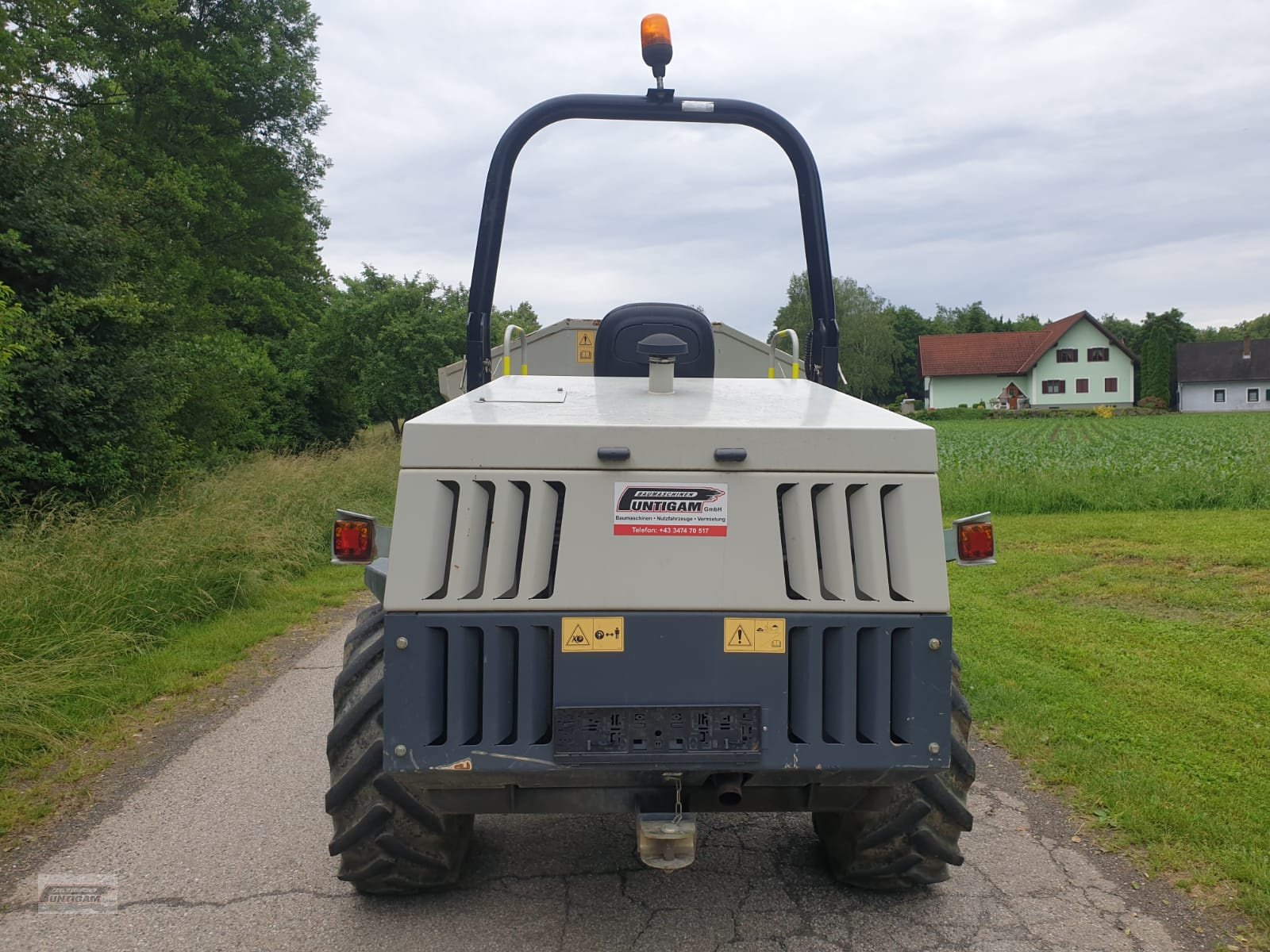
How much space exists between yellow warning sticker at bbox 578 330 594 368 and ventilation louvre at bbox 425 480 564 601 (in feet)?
12.9

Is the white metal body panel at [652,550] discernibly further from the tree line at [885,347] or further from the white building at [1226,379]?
the white building at [1226,379]

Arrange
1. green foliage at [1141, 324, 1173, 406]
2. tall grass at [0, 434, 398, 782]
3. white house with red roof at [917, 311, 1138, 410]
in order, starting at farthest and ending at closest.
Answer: green foliage at [1141, 324, 1173, 406] < white house with red roof at [917, 311, 1138, 410] < tall grass at [0, 434, 398, 782]

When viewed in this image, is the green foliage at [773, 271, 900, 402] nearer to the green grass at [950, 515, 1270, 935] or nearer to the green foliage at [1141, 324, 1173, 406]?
the green foliage at [1141, 324, 1173, 406]

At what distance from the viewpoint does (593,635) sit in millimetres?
2502

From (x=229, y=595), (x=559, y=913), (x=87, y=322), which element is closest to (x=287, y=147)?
(x=87, y=322)

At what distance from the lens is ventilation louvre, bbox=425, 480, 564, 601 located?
Result: 250 centimetres

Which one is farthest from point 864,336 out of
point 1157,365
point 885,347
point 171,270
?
point 171,270

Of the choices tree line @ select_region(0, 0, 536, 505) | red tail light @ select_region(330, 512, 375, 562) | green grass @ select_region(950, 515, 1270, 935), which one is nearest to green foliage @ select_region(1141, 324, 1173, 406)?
tree line @ select_region(0, 0, 536, 505)

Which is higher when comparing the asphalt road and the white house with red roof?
the white house with red roof

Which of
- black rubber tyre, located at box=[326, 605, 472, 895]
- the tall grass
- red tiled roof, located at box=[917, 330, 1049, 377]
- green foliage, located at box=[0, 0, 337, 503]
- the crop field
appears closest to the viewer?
black rubber tyre, located at box=[326, 605, 472, 895]

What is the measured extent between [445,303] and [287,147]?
5.14 meters

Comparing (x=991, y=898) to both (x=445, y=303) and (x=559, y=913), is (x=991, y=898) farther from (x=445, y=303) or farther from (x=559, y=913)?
(x=445, y=303)

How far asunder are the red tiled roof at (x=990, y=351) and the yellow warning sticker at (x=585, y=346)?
6535cm

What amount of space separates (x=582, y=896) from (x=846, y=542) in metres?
1.62
